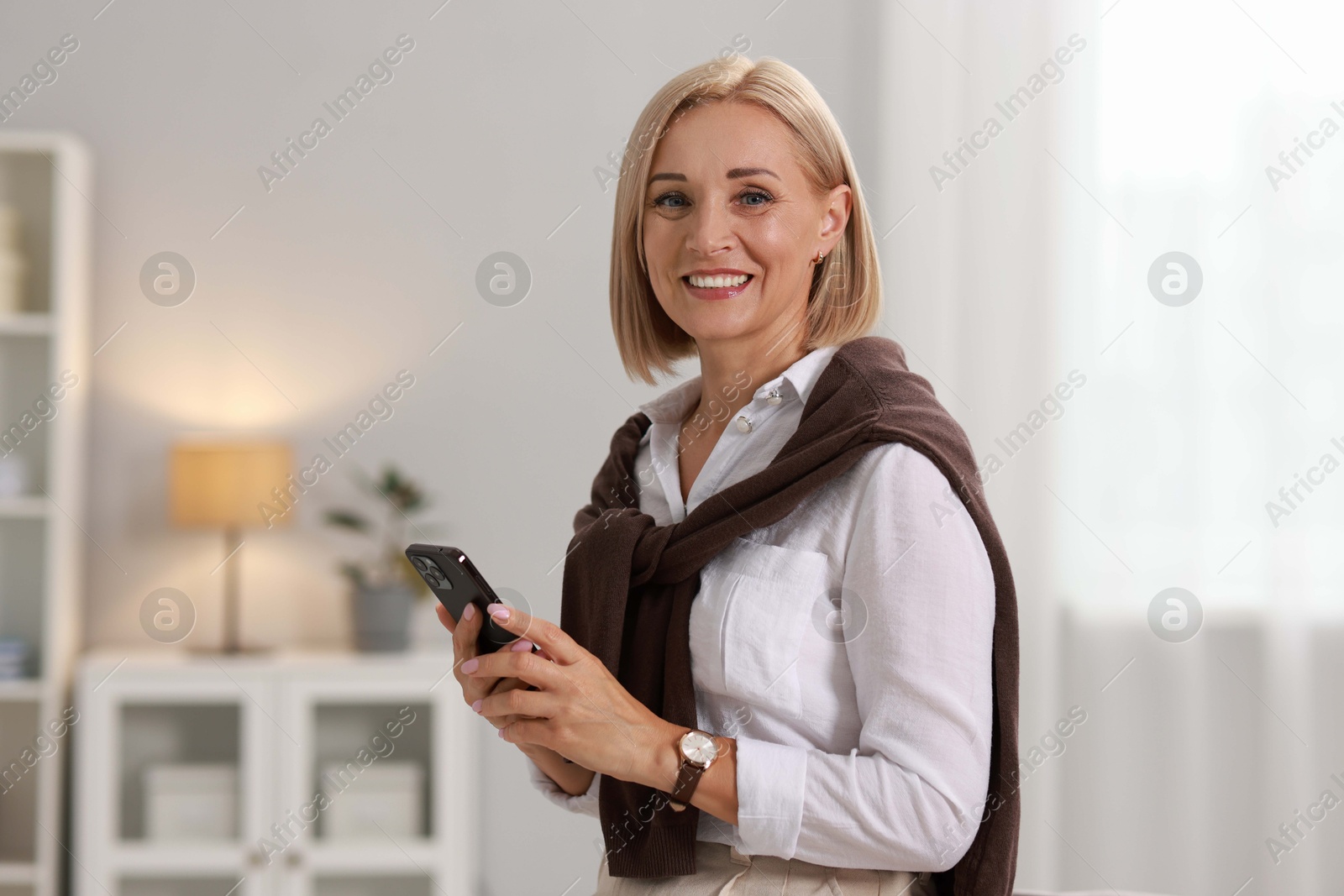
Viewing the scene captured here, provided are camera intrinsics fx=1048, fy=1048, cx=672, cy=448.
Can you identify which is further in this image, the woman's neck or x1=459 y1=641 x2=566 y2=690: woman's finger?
the woman's neck

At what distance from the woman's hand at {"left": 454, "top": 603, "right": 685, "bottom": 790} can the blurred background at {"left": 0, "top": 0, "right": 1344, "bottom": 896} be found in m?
1.77

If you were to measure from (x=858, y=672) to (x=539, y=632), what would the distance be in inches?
11.4

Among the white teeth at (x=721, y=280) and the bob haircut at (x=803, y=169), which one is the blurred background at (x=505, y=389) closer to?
the bob haircut at (x=803, y=169)

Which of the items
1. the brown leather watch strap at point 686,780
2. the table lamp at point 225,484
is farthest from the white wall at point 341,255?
the brown leather watch strap at point 686,780

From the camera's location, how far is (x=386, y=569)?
2893 millimetres

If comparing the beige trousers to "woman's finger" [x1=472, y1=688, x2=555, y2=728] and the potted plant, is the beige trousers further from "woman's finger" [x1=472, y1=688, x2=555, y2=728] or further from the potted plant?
the potted plant

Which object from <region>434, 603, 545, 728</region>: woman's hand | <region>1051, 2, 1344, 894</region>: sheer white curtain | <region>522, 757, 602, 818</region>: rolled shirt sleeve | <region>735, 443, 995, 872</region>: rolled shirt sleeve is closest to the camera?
<region>735, 443, 995, 872</region>: rolled shirt sleeve

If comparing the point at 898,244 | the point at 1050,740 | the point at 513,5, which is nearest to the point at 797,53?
the point at 898,244

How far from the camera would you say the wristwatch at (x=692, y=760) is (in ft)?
3.05

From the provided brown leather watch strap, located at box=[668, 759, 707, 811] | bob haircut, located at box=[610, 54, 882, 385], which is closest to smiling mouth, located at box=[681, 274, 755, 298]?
bob haircut, located at box=[610, 54, 882, 385]

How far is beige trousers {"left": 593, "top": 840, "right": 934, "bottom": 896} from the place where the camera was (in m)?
0.98

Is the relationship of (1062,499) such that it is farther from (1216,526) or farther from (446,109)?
(446,109)

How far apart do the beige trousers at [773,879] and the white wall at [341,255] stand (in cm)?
190

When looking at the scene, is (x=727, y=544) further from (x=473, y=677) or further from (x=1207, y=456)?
(x=1207, y=456)
